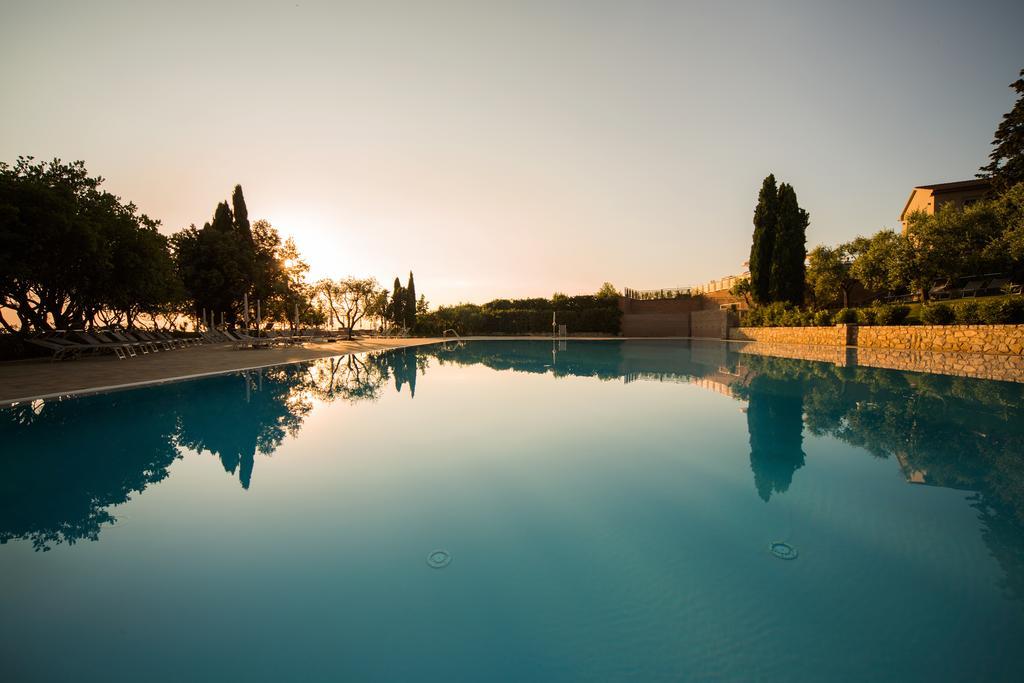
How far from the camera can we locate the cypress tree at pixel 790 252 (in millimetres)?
23281

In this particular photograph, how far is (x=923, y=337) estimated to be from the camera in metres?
13.1

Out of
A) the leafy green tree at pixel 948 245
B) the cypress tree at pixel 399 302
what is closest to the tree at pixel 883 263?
the leafy green tree at pixel 948 245

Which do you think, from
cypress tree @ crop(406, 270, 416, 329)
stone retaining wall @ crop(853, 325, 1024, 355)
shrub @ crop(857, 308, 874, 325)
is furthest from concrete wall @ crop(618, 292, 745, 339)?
cypress tree @ crop(406, 270, 416, 329)

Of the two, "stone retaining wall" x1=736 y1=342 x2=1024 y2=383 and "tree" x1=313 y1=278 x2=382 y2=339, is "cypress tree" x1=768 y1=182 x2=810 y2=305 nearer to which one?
"stone retaining wall" x1=736 y1=342 x2=1024 y2=383

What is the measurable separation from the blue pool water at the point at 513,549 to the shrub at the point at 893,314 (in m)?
9.71

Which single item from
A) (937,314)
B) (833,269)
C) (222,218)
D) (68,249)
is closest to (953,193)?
(833,269)

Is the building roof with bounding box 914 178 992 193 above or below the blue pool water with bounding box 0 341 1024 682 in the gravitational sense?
above

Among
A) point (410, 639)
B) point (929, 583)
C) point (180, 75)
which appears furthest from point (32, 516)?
point (180, 75)

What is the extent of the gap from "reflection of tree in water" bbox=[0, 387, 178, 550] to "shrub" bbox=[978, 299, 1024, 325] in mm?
18376

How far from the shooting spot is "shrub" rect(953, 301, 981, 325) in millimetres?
11656

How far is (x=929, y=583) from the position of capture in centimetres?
255

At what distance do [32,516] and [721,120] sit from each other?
707 inches

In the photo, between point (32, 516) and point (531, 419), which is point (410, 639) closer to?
point (32, 516)

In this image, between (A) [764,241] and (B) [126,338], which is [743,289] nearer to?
(A) [764,241]
